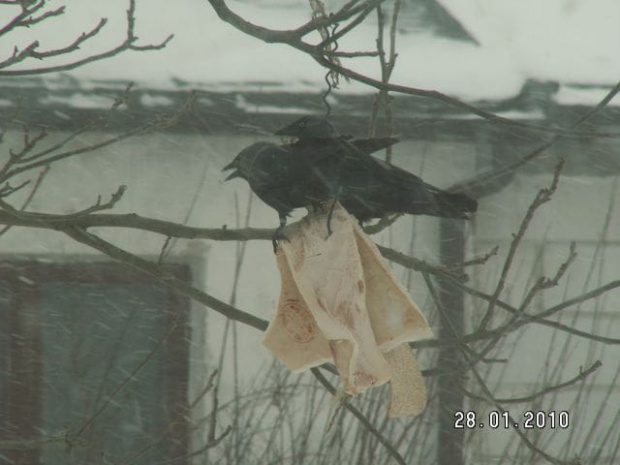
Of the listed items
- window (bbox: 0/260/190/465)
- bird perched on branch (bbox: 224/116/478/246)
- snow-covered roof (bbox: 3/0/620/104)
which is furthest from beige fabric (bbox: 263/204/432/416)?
window (bbox: 0/260/190/465)

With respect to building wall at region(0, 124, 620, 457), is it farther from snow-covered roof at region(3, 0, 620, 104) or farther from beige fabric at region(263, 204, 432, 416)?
beige fabric at region(263, 204, 432, 416)

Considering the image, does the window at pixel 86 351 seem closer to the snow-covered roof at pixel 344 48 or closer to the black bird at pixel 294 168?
the snow-covered roof at pixel 344 48

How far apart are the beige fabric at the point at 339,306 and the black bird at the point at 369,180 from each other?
6 centimetres

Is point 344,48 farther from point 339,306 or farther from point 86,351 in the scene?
point 339,306

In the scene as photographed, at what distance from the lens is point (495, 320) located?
3654 millimetres

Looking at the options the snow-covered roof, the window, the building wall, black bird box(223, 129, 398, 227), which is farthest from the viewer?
the window

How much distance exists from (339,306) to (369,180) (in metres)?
0.18

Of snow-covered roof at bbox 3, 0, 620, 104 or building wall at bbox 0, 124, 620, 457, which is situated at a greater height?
snow-covered roof at bbox 3, 0, 620, 104

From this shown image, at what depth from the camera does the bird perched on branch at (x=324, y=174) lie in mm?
1325

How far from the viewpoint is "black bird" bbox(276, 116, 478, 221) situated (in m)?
1.33

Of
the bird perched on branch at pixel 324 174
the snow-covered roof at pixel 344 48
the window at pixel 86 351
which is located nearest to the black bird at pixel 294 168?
the bird perched on branch at pixel 324 174

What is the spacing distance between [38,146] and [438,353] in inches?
61.5

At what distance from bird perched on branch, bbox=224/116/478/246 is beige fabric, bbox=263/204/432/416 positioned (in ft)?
0.17

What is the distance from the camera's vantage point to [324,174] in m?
1.33
